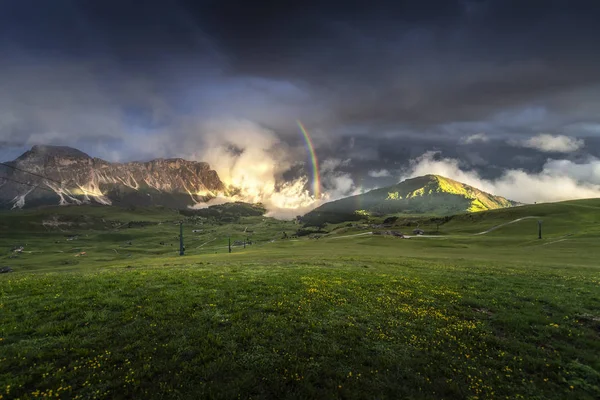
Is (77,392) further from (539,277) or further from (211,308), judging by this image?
(539,277)

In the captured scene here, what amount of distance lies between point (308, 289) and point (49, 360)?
1796 cm

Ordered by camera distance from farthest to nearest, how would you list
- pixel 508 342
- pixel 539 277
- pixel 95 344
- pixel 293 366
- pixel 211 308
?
pixel 539 277
pixel 211 308
pixel 508 342
pixel 95 344
pixel 293 366

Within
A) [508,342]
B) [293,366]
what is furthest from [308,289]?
[508,342]

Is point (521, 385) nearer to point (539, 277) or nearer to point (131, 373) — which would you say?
point (131, 373)

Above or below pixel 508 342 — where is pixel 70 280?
above

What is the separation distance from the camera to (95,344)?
15219 mm

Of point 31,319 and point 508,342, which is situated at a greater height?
point 31,319

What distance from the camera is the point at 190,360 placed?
46.5 feet

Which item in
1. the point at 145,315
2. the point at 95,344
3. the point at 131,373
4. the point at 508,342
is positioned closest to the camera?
the point at 131,373

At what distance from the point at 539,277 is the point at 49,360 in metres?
47.4

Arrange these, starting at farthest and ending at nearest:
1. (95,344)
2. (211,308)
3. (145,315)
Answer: (211,308)
(145,315)
(95,344)

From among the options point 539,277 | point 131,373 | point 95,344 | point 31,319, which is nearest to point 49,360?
point 95,344

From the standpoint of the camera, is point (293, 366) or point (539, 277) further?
point (539, 277)

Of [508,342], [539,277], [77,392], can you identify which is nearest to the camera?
[77,392]
